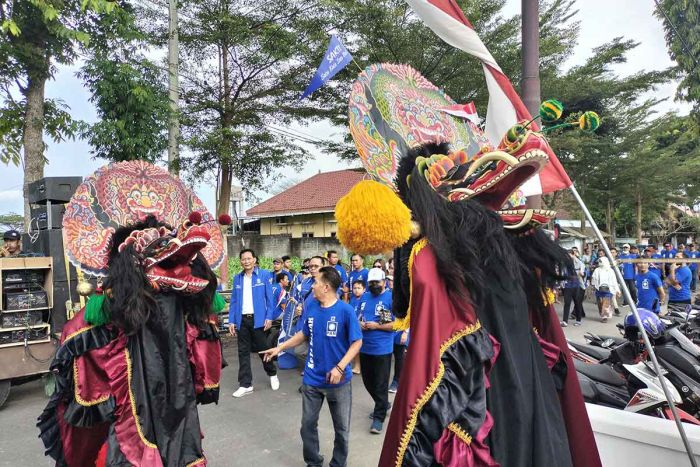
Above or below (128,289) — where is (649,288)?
below

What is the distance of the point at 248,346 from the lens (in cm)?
627

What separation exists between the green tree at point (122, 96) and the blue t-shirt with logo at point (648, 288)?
893cm

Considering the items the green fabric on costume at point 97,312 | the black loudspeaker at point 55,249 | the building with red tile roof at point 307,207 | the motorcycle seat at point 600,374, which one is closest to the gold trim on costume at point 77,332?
the green fabric on costume at point 97,312

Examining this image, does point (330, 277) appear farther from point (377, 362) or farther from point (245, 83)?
point (245, 83)

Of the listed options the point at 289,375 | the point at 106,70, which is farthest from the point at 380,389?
the point at 106,70

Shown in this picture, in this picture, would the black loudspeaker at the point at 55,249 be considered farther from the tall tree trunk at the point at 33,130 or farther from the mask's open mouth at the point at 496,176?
the mask's open mouth at the point at 496,176

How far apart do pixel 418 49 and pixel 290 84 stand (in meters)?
3.31

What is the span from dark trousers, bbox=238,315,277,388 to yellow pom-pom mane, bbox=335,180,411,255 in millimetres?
4832

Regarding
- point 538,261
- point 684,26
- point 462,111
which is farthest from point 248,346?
point 684,26

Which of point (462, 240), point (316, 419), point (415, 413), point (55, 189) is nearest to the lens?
point (415, 413)

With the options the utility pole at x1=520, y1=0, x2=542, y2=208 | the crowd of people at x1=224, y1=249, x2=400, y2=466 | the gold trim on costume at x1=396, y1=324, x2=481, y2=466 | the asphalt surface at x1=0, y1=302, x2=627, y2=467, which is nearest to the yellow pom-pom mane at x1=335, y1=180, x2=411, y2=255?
the gold trim on costume at x1=396, y1=324, x2=481, y2=466

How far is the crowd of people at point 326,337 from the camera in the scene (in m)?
3.71

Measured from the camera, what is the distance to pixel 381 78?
244 cm

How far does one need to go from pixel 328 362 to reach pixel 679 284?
755 centimetres
